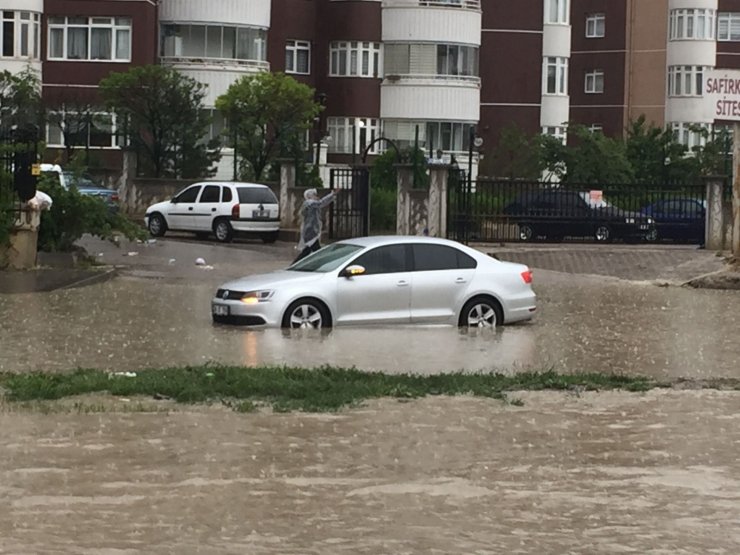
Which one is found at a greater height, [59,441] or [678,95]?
[678,95]

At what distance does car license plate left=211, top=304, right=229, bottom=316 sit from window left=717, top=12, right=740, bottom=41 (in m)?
60.9

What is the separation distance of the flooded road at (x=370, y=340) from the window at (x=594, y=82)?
2055 inches

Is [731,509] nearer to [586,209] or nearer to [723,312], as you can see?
[723,312]

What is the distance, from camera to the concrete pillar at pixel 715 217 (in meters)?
41.6

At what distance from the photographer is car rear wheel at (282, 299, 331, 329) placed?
21000 mm

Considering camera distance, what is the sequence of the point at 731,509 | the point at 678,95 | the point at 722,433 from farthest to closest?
1. the point at 678,95
2. the point at 722,433
3. the point at 731,509

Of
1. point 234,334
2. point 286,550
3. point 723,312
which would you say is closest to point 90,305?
point 234,334

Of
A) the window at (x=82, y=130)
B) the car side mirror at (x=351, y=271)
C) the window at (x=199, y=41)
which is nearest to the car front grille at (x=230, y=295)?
the car side mirror at (x=351, y=271)

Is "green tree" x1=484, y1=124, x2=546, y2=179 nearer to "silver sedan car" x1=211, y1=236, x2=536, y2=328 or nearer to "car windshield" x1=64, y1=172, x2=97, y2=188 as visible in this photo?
"car windshield" x1=64, y1=172, x2=97, y2=188

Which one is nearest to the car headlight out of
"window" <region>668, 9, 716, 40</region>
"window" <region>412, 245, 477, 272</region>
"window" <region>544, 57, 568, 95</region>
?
"window" <region>412, 245, 477, 272</region>

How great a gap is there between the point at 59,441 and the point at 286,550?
371 centimetres

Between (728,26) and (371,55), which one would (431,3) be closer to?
(371,55)

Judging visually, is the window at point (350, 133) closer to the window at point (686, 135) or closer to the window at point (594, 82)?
the window at point (594, 82)

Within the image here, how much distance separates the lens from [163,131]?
5156 cm
